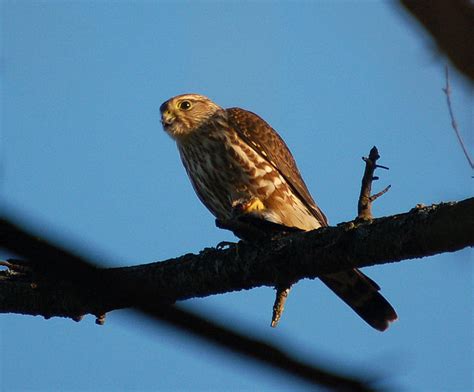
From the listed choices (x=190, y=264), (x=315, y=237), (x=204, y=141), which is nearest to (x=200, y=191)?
(x=204, y=141)

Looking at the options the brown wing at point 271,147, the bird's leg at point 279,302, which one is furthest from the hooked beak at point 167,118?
the bird's leg at point 279,302

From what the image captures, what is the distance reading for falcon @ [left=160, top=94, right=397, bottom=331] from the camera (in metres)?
4.87

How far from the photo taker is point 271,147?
5.27 m

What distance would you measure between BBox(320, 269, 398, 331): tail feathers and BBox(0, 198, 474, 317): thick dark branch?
1.14m

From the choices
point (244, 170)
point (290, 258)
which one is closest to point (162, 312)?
point (290, 258)

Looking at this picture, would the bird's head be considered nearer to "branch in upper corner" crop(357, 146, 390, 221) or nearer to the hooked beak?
the hooked beak

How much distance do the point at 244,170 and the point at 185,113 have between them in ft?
3.73

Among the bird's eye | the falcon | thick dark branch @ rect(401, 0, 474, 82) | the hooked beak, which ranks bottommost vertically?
thick dark branch @ rect(401, 0, 474, 82)

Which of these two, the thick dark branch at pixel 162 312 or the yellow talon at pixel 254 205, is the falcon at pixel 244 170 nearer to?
the yellow talon at pixel 254 205

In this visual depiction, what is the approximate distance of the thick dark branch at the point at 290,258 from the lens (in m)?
2.46

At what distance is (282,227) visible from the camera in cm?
303

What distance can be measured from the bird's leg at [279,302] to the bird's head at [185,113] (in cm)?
250

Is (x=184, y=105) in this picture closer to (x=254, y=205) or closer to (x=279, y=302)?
(x=254, y=205)

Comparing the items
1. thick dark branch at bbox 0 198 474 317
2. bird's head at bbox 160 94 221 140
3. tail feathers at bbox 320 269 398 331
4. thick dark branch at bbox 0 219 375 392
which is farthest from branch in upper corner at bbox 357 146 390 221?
bird's head at bbox 160 94 221 140
